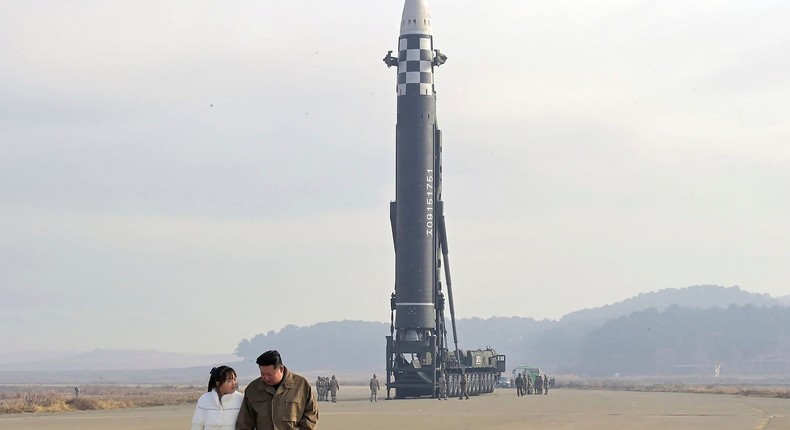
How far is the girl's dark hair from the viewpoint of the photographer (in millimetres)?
10398

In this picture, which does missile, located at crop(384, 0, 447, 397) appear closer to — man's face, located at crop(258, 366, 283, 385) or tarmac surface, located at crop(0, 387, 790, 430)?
tarmac surface, located at crop(0, 387, 790, 430)

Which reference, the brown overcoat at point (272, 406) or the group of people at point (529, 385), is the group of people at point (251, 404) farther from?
the group of people at point (529, 385)

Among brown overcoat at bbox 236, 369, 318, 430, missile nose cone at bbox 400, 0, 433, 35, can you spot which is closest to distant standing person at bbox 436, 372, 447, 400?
missile nose cone at bbox 400, 0, 433, 35

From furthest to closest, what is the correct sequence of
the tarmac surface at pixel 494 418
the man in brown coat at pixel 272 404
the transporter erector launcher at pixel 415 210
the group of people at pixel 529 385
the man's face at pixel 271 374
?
the group of people at pixel 529 385, the transporter erector launcher at pixel 415 210, the tarmac surface at pixel 494 418, the man in brown coat at pixel 272 404, the man's face at pixel 271 374

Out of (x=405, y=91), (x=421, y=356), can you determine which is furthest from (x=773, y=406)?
(x=405, y=91)

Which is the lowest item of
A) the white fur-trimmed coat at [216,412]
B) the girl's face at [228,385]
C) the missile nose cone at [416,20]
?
the white fur-trimmed coat at [216,412]

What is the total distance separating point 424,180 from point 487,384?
1436cm

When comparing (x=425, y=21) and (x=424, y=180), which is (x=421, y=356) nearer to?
(x=424, y=180)

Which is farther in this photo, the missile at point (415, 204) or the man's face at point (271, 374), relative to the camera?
the missile at point (415, 204)

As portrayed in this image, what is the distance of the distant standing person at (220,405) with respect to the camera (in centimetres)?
1031

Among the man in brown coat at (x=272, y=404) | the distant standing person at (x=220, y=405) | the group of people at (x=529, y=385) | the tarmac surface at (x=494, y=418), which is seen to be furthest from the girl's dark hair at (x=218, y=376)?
the group of people at (x=529, y=385)

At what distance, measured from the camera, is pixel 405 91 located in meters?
A: 53.0

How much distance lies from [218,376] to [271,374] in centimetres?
51

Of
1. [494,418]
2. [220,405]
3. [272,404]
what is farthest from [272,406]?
[494,418]
